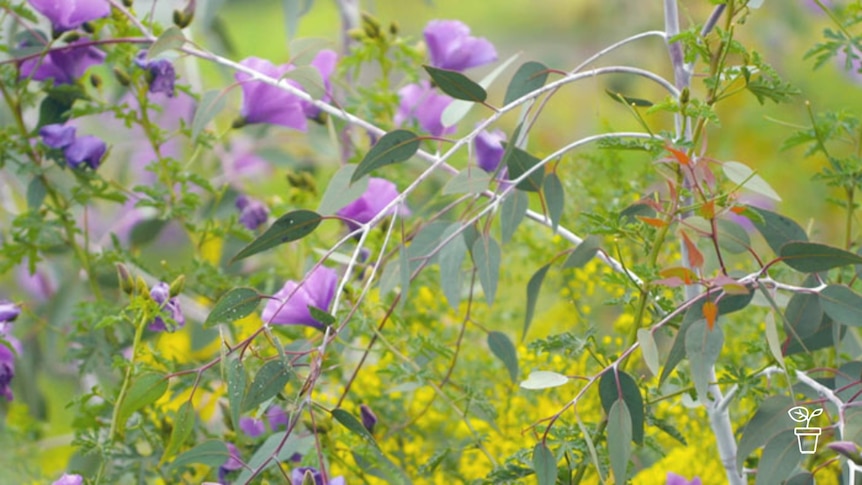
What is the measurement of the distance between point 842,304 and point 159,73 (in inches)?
17.0

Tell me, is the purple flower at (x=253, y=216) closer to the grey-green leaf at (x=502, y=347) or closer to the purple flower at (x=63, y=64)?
the purple flower at (x=63, y=64)

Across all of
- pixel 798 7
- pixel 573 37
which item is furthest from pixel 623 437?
pixel 573 37

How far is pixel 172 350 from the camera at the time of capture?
83 centimetres

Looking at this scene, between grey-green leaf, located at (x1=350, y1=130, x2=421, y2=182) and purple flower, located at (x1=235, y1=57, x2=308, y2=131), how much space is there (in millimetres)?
209

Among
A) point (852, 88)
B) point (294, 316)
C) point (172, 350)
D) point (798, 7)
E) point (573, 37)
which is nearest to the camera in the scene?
point (294, 316)

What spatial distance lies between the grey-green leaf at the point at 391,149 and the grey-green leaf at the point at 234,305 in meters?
0.07

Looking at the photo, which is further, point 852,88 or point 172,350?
point 852,88

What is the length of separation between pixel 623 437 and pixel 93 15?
0.44 meters

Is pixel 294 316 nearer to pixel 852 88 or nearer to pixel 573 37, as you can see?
pixel 852 88

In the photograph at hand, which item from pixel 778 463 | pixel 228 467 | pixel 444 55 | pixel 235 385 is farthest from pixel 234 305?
pixel 444 55

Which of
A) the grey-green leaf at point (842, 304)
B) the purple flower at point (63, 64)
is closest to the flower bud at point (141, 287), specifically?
the purple flower at point (63, 64)

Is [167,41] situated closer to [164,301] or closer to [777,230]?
[164,301]

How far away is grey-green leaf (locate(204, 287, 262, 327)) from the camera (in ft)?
1.61

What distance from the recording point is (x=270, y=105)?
734 millimetres
